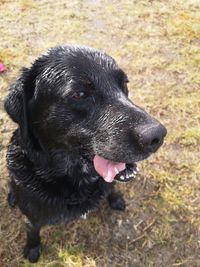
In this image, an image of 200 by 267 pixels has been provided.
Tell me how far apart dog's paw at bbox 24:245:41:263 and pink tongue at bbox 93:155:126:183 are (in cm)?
95

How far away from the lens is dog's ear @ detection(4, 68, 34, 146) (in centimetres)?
262

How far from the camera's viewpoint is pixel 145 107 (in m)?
4.41

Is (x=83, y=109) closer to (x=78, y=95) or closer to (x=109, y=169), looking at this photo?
(x=78, y=95)

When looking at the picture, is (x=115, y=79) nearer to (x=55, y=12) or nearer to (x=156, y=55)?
(x=156, y=55)

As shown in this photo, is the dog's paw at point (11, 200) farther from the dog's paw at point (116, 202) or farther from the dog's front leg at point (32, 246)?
the dog's paw at point (116, 202)

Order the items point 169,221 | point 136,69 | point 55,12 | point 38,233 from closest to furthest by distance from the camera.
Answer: point 38,233 → point 169,221 → point 136,69 → point 55,12

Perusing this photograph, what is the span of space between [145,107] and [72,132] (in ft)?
6.50

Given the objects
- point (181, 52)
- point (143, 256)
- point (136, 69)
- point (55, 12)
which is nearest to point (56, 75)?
point (143, 256)

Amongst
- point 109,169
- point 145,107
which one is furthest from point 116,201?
point 145,107

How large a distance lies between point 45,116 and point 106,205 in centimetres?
133

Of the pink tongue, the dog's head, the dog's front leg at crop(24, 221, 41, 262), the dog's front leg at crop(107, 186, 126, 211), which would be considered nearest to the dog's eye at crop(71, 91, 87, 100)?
the dog's head

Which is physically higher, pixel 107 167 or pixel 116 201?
pixel 107 167

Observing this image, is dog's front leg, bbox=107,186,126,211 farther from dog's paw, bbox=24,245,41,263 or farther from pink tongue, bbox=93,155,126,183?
pink tongue, bbox=93,155,126,183

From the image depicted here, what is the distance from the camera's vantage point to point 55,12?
5.42m
